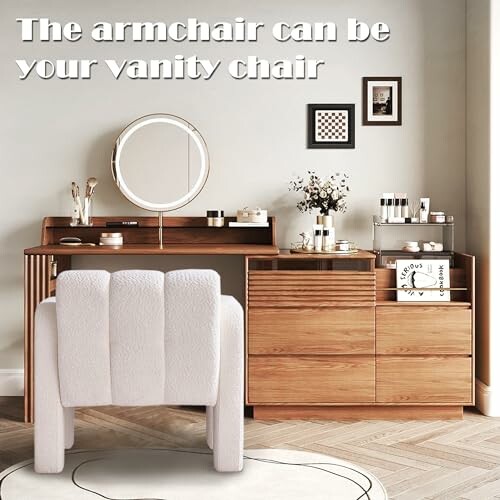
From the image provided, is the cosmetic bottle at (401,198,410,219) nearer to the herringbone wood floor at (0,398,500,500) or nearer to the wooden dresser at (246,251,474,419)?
the wooden dresser at (246,251,474,419)

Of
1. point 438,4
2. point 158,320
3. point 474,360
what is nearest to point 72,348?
point 158,320

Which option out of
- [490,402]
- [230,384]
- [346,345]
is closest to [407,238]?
Answer: [346,345]

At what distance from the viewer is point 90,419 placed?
4.11m

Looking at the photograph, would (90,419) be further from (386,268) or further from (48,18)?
(48,18)

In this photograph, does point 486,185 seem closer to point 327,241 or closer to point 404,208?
point 404,208

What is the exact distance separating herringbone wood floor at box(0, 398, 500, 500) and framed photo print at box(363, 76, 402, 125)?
1.78 metres

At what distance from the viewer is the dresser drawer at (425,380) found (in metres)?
4.10

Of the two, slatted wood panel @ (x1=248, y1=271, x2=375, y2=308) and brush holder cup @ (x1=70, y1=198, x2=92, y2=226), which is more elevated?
brush holder cup @ (x1=70, y1=198, x2=92, y2=226)

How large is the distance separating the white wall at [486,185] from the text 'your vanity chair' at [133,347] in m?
1.79

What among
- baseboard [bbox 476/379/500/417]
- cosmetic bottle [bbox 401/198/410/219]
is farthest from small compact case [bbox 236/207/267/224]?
baseboard [bbox 476/379/500/417]

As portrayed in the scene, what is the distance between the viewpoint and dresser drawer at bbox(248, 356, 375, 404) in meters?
4.08

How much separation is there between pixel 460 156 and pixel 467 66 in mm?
528

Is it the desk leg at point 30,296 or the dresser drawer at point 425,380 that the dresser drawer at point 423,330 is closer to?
the dresser drawer at point 425,380

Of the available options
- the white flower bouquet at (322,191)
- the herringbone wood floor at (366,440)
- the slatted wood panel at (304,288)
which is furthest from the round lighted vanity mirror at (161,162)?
the herringbone wood floor at (366,440)
